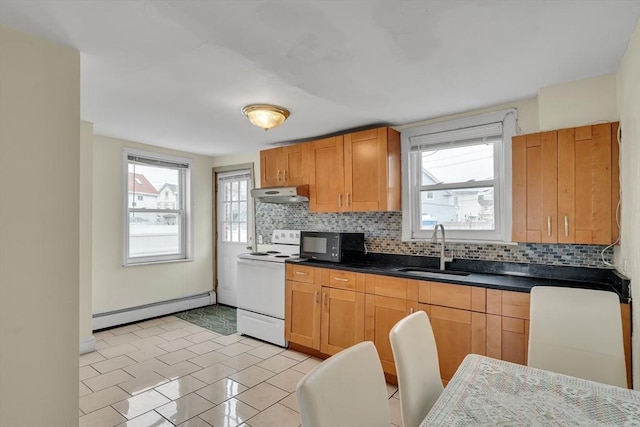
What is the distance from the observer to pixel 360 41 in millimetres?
1770

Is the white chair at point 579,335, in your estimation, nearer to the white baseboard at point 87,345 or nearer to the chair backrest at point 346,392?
the chair backrest at point 346,392

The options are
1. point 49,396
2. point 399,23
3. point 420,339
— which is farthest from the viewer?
point 49,396

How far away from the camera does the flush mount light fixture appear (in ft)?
8.85

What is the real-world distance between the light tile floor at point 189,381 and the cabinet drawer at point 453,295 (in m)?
0.80

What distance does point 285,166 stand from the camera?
12.8 feet

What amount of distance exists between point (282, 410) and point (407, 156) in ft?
7.91

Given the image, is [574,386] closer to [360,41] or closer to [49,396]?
[360,41]

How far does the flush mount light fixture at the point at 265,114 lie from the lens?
270 cm

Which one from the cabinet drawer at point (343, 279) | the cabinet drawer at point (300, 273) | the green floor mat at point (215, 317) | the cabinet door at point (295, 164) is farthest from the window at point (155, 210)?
the cabinet drawer at point (343, 279)

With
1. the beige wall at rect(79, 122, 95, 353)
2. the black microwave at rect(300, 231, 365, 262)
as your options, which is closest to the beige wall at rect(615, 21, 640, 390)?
the black microwave at rect(300, 231, 365, 262)

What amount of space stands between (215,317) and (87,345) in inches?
58.2

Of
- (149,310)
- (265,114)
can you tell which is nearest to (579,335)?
(265,114)

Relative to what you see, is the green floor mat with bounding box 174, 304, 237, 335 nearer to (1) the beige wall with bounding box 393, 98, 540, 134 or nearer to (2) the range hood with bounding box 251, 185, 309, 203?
(2) the range hood with bounding box 251, 185, 309, 203

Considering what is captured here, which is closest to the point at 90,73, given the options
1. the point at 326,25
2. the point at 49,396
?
the point at 326,25
